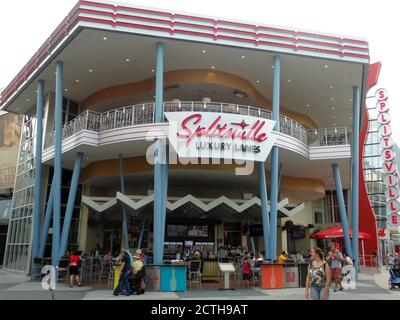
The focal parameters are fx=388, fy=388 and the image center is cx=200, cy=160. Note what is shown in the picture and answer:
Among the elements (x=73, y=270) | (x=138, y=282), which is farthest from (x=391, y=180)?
(x=73, y=270)

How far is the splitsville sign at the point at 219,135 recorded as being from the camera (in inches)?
615

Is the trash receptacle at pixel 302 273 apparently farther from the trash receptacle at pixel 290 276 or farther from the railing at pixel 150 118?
the railing at pixel 150 118

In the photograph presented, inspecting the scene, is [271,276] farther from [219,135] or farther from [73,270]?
[73,270]

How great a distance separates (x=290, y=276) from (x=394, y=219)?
621 inches

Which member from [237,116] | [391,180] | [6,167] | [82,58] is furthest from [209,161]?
[6,167]

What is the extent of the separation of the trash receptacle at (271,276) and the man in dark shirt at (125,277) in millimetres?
5103

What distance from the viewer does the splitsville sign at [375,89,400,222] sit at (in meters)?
27.2

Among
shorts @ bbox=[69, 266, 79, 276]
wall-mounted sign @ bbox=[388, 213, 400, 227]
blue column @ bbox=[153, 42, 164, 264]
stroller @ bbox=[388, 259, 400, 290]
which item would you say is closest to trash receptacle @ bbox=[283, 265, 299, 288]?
stroller @ bbox=[388, 259, 400, 290]

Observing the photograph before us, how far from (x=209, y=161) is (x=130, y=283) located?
8.12 meters

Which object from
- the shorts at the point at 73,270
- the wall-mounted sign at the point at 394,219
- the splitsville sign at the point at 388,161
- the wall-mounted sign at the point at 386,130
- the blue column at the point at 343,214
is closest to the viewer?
the shorts at the point at 73,270

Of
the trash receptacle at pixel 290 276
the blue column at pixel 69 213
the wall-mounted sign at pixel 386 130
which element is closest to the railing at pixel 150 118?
the blue column at pixel 69 213

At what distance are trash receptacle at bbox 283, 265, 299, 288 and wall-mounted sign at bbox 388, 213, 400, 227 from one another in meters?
15.3

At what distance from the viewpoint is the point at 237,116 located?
1644 cm
